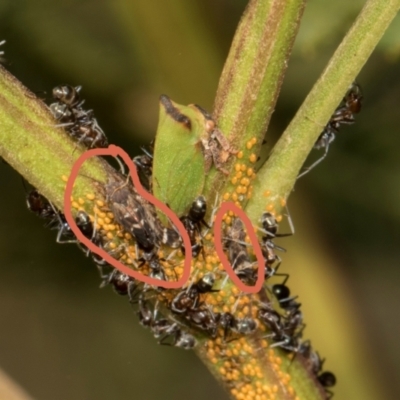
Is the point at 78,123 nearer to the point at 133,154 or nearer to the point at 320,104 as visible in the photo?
the point at 320,104

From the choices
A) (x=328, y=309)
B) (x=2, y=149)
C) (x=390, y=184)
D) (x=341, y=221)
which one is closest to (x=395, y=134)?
(x=390, y=184)

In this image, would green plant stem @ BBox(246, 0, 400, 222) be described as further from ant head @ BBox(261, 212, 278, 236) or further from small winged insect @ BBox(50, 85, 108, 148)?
small winged insect @ BBox(50, 85, 108, 148)

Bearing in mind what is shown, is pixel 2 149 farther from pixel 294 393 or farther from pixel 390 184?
pixel 390 184

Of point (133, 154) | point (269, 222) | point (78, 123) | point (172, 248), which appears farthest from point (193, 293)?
point (133, 154)

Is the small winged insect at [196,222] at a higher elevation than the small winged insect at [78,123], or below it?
below

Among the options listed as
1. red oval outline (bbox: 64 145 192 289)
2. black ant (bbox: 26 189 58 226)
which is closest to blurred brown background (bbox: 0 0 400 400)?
black ant (bbox: 26 189 58 226)

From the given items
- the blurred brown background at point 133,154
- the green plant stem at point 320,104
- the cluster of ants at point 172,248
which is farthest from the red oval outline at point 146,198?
the blurred brown background at point 133,154

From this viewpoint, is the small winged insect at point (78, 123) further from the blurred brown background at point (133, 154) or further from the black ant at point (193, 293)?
the blurred brown background at point (133, 154)
